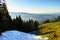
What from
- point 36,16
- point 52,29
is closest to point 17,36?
point 36,16

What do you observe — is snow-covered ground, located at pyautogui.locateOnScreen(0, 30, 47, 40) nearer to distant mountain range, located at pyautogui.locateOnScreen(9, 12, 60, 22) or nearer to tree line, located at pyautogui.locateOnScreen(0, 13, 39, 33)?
tree line, located at pyautogui.locateOnScreen(0, 13, 39, 33)

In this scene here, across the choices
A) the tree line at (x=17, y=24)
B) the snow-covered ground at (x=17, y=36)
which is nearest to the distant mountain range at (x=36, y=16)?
the tree line at (x=17, y=24)

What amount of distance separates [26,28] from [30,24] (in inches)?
4.2

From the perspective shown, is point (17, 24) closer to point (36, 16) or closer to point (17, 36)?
point (17, 36)

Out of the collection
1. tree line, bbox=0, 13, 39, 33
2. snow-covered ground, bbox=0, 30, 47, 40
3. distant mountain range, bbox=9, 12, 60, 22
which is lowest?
snow-covered ground, bbox=0, 30, 47, 40

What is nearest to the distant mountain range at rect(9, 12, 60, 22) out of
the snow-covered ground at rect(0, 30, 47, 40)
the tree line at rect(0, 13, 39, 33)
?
the tree line at rect(0, 13, 39, 33)

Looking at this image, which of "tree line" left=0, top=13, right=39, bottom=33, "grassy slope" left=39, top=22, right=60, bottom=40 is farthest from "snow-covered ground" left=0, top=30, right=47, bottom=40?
"grassy slope" left=39, top=22, right=60, bottom=40

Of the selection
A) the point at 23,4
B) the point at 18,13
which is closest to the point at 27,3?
the point at 23,4

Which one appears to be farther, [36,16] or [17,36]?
[36,16]

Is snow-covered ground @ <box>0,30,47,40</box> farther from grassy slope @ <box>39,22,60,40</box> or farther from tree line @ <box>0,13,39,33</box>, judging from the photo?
grassy slope @ <box>39,22,60,40</box>

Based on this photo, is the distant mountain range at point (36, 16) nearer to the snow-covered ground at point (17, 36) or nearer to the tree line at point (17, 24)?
the tree line at point (17, 24)

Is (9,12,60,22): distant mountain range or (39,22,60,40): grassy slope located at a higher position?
(9,12,60,22): distant mountain range

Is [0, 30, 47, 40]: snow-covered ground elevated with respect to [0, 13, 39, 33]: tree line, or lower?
lower

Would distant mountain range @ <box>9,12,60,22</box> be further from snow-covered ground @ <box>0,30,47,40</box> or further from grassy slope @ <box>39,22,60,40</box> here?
snow-covered ground @ <box>0,30,47,40</box>
